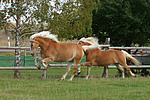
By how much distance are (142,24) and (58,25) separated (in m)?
16.6

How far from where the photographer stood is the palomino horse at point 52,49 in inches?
393

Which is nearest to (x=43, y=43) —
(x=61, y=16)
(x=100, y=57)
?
(x=100, y=57)

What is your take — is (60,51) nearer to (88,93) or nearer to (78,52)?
(78,52)

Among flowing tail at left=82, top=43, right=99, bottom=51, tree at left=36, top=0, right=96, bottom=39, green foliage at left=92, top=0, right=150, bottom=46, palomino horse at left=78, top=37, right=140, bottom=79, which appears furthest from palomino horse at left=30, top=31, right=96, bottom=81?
green foliage at left=92, top=0, right=150, bottom=46

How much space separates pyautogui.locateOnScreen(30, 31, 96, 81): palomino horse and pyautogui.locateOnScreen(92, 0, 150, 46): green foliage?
16416mm

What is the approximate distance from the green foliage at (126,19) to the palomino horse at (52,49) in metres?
16.4

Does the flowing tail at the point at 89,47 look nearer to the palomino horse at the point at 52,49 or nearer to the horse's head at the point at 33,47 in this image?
the palomino horse at the point at 52,49

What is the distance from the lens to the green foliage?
2742cm

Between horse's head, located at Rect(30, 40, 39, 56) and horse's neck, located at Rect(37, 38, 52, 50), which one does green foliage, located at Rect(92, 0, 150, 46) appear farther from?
horse's head, located at Rect(30, 40, 39, 56)

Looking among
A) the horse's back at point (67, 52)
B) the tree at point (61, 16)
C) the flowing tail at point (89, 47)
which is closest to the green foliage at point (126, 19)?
the tree at point (61, 16)

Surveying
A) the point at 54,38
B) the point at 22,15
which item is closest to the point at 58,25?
the point at 22,15

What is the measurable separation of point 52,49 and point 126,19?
18.4 metres

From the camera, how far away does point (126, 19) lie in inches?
1085

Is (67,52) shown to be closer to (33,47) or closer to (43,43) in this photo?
(43,43)
